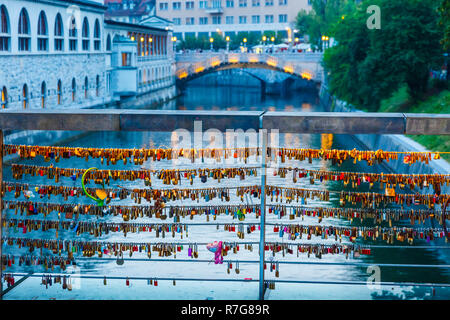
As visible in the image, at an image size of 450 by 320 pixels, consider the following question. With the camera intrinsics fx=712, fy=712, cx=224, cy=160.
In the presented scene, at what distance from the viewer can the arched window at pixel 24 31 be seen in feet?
133

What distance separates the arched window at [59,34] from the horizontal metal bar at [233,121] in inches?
1497

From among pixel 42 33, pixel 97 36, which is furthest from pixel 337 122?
pixel 97 36

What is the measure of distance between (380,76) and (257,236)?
2470cm

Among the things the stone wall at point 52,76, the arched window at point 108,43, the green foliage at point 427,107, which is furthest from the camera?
the arched window at point 108,43

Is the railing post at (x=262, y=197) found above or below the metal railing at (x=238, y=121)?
below

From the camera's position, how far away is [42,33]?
4419 cm

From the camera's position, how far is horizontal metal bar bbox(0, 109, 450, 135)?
31.8 ft

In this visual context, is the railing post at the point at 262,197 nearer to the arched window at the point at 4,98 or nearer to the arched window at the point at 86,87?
the arched window at the point at 4,98

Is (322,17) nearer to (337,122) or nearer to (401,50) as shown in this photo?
(401,50)

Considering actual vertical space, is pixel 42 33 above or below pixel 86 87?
above

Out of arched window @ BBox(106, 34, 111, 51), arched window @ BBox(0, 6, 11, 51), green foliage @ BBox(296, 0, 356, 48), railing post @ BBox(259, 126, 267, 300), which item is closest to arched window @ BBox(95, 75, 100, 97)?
arched window @ BBox(106, 34, 111, 51)

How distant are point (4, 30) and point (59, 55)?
343 inches

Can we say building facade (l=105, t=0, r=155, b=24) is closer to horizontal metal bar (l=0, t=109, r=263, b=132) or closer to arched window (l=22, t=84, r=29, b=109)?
arched window (l=22, t=84, r=29, b=109)

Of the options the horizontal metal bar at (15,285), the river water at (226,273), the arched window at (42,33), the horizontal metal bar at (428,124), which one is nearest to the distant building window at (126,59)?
the arched window at (42,33)
